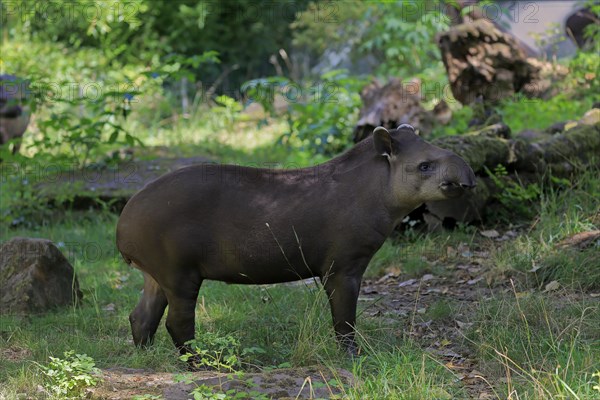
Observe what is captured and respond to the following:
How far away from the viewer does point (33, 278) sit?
7.06 metres

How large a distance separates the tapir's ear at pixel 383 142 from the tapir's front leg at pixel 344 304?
858mm

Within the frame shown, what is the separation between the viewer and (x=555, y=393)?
4457 mm

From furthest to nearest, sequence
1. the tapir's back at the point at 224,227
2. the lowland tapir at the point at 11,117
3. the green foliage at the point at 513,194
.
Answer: the lowland tapir at the point at 11,117 → the green foliage at the point at 513,194 → the tapir's back at the point at 224,227

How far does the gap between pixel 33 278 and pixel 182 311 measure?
6.48 ft

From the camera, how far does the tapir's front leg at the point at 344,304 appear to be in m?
5.70

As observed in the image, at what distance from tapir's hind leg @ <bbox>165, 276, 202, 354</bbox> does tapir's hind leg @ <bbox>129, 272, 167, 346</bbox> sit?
1.16 ft

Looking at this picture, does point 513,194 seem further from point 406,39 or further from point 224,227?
point 406,39

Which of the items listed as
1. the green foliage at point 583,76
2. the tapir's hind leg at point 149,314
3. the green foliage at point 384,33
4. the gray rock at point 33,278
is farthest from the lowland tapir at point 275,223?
the green foliage at point 384,33

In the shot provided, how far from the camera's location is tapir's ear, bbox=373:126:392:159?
574cm

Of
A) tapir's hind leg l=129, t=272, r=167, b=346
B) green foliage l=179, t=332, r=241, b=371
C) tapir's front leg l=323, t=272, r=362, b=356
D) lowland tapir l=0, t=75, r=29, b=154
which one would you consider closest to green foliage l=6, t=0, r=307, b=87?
lowland tapir l=0, t=75, r=29, b=154

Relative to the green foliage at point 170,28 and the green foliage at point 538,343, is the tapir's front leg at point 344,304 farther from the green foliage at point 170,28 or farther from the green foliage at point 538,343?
the green foliage at point 170,28

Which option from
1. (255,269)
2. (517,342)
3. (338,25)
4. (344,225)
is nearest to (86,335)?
(255,269)

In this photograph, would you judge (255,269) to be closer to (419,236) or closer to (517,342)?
(517,342)

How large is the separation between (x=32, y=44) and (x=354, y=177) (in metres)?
14.2
